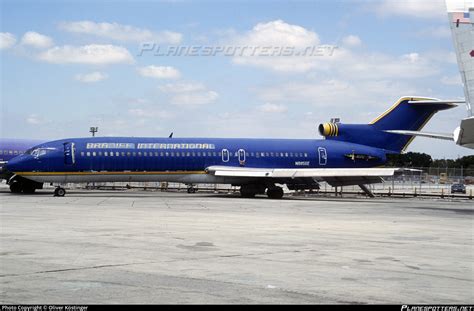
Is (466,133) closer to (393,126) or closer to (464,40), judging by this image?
(464,40)

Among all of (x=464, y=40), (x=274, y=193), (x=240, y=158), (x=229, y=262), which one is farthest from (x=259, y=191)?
(x=229, y=262)

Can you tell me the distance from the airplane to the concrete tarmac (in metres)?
16.8

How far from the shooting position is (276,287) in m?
8.91

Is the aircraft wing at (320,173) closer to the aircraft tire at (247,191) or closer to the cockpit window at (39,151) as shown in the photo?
the aircraft tire at (247,191)

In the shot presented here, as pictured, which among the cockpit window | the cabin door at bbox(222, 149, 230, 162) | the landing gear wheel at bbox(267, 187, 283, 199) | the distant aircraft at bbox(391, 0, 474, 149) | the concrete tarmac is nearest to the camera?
the concrete tarmac

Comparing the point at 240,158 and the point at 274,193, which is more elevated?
the point at 240,158

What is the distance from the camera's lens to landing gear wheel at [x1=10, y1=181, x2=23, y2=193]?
40969 mm

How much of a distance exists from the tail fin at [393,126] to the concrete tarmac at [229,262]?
23.3 meters

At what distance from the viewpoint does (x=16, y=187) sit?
1624 inches

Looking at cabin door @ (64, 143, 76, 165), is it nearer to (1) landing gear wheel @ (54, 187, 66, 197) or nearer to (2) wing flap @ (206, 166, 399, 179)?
(1) landing gear wheel @ (54, 187, 66, 197)

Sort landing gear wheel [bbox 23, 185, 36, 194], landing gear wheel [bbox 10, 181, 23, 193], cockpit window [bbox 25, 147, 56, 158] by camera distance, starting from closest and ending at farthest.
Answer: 1. cockpit window [bbox 25, 147, 56, 158]
2. landing gear wheel [bbox 10, 181, 23, 193]
3. landing gear wheel [bbox 23, 185, 36, 194]

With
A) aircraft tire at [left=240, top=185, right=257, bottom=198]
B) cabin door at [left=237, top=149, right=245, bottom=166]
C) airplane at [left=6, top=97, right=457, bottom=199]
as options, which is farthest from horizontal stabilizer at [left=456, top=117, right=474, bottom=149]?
cabin door at [left=237, top=149, right=245, bottom=166]

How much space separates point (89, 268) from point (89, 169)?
27287 mm

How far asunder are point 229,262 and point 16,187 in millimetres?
33085
